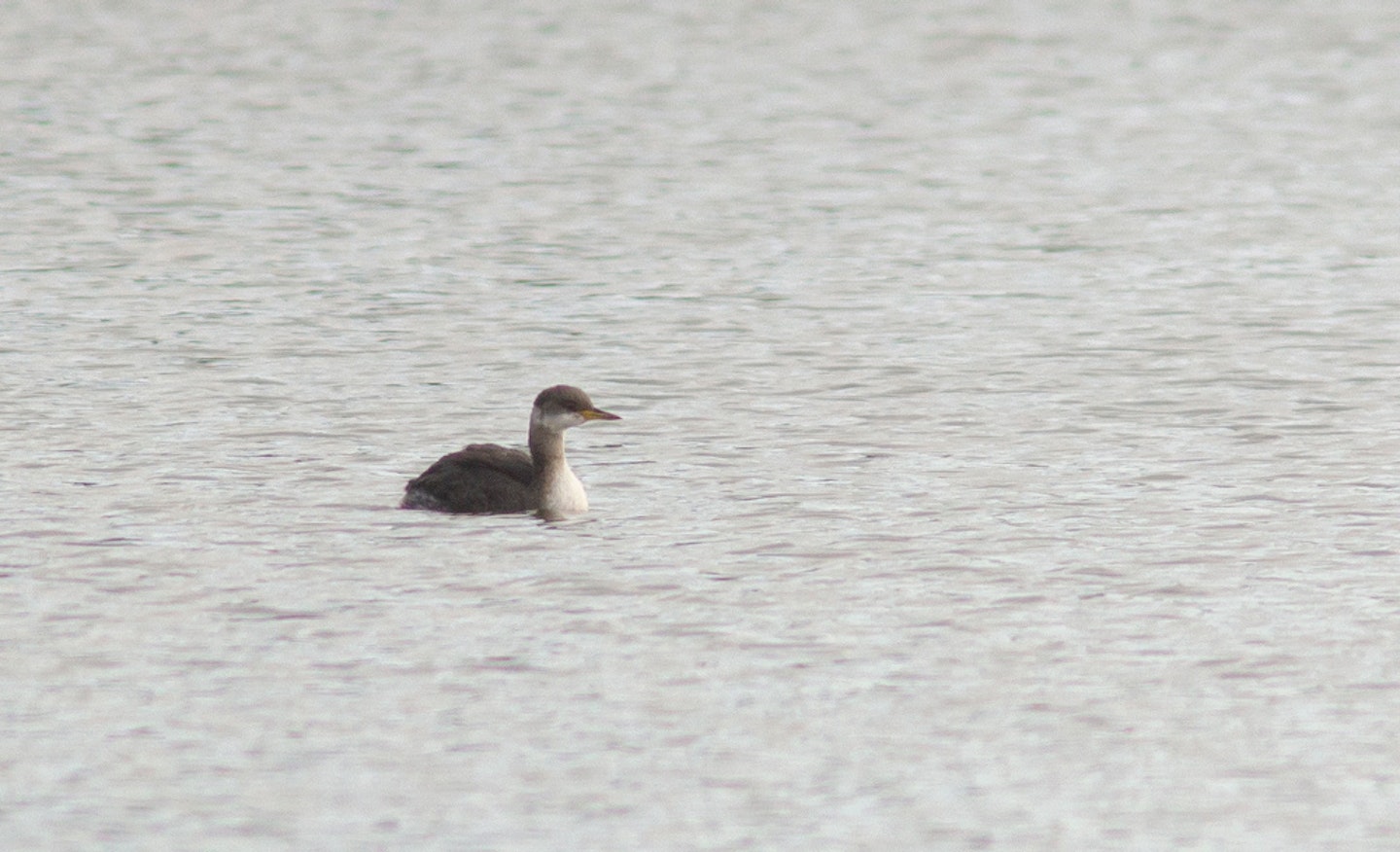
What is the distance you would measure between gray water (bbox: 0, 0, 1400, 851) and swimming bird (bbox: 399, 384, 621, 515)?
149 mm

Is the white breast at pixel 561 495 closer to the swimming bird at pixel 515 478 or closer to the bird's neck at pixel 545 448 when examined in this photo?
the swimming bird at pixel 515 478

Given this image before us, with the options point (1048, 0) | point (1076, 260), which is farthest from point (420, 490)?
point (1048, 0)

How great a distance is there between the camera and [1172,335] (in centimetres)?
2322

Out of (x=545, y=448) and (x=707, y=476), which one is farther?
(x=707, y=476)

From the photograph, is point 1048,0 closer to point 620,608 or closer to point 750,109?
point 750,109

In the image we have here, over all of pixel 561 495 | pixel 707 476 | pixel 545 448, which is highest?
pixel 545 448

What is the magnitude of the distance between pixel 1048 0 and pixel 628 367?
38.0 m

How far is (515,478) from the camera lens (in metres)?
16.5

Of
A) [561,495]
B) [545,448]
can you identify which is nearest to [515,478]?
[545,448]

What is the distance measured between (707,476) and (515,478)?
5.24 ft

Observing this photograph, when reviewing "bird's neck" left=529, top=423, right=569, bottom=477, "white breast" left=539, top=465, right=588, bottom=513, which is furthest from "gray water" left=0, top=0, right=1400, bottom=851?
"bird's neck" left=529, top=423, right=569, bottom=477

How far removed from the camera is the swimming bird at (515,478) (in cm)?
1627

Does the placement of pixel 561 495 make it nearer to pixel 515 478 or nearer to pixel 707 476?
pixel 515 478

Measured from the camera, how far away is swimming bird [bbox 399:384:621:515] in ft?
53.4
